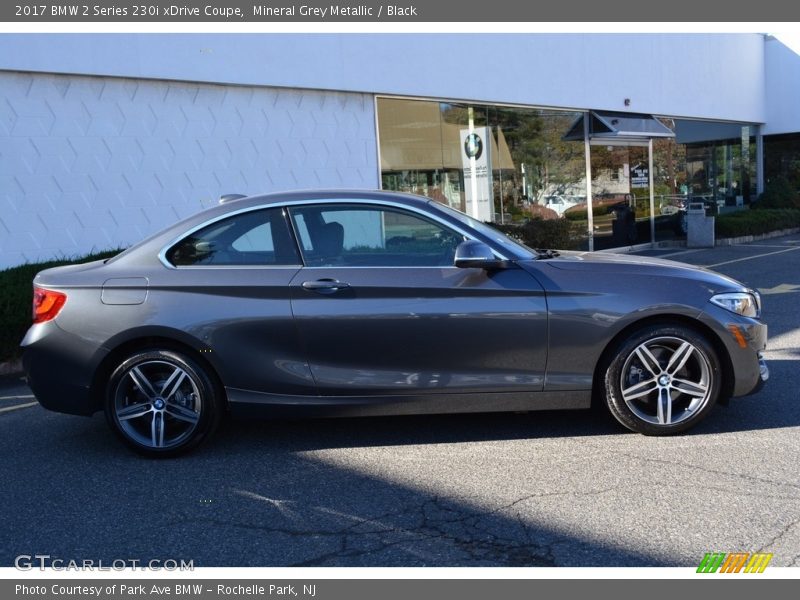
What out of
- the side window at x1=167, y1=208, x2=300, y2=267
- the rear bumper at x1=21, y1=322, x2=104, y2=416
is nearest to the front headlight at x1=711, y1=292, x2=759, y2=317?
the side window at x1=167, y1=208, x2=300, y2=267

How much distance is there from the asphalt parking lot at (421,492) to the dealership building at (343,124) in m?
4.87

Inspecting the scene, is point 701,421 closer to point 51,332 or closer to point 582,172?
point 51,332

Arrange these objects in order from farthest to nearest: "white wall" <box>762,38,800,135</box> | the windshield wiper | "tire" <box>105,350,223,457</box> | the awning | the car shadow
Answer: "white wall" <box>762,38,800,135</box>
the awning
the windshield wiper
"tire" <box>105,350,223,457</box>
the car shadow

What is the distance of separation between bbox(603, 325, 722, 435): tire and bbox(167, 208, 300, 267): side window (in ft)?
7.08

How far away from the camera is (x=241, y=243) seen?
16.7 feet

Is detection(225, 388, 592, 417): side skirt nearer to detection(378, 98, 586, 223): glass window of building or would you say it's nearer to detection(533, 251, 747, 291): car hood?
detection(533, 251, 747, 291): car hood

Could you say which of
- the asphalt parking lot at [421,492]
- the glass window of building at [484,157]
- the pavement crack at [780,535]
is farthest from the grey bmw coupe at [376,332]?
the glass window of building at [484,157]

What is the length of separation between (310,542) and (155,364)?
1808 mm

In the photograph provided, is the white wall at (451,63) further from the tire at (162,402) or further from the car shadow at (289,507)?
the car shadow at (289,507)

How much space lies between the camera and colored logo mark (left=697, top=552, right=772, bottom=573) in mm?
3365

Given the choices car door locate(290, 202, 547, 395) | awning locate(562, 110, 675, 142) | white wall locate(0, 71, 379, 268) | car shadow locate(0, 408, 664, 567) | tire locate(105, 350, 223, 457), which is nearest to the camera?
car shadow locate(0, 408, 664, 567)

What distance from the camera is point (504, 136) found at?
1561cm

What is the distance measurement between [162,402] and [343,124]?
A: 8.35 metres

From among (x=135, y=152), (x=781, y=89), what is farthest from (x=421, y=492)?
(x=781, y=89)
